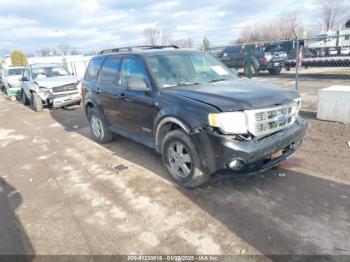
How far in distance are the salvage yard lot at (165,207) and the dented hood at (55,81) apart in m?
5.66

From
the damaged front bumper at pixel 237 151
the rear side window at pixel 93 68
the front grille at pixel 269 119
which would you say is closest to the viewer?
the damaged front bumper at pixel 237 151

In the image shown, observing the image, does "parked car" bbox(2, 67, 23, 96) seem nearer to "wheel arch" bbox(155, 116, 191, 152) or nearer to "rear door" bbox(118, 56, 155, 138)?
"rear door" bbox(118, 56, 155, 138)

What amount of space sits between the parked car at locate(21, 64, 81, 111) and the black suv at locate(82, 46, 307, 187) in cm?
593

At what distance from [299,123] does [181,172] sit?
1.83m

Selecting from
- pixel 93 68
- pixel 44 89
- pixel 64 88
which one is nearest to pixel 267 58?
pixel 64 88

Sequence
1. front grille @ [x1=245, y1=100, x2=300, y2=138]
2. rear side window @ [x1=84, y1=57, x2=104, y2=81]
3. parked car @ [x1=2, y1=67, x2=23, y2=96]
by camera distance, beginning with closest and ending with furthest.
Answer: front grille @ [x1=245, y1=100, x2=300, y2=138] → rear side window @ [x1=84, y1=57, x2=104, y2=81] → parked car @ [x1=2, y1=67, x2=23, y2=96]

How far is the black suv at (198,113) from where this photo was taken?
324 cm

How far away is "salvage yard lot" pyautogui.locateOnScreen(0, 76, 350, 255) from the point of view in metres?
2.82

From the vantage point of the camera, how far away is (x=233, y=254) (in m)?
2.63

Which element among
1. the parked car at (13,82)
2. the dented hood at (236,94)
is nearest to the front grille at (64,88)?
the parked car at (13,82)

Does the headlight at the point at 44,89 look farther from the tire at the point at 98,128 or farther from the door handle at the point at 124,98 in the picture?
the door handle at the point at 124,98

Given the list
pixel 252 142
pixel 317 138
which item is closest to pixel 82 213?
pixel 252 142

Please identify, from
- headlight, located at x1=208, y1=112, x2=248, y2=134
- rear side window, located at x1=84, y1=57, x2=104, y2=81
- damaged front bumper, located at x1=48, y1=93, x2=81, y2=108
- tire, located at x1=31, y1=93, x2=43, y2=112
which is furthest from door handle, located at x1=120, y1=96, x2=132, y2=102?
tire, located at x1=31, y1=93, x2=43, y2=112

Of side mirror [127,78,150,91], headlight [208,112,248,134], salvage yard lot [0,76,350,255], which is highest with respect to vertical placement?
side mirror [127,78,150,91]
